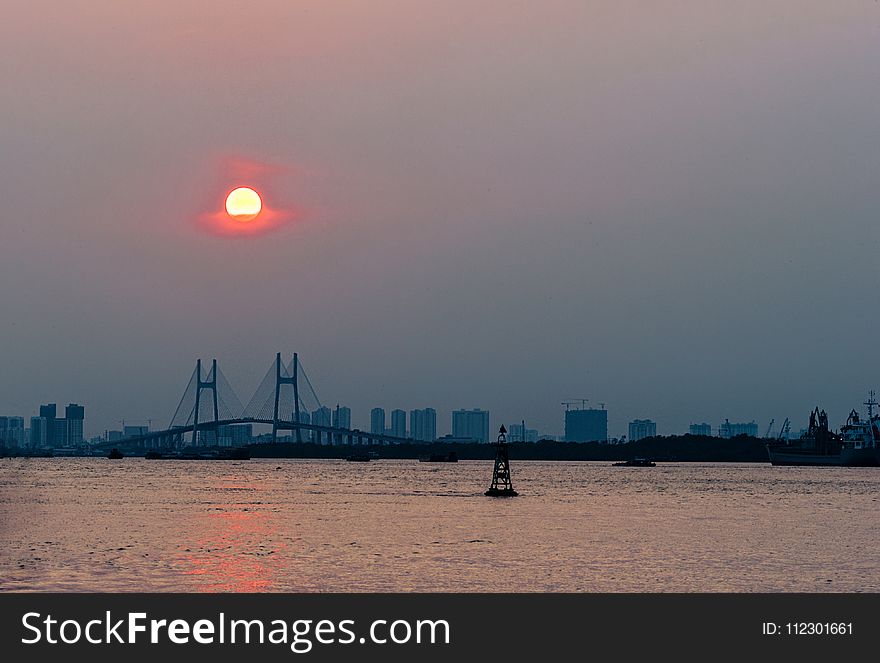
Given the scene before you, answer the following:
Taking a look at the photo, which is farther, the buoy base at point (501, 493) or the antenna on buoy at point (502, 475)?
the buoy base at point (501, 493)

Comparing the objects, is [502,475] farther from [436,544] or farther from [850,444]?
[850,444]

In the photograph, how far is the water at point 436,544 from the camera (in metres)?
38.0

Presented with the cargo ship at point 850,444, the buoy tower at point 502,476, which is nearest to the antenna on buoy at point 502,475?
the buoy tower at point 502,476

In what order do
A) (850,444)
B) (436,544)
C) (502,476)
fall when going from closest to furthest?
1. (436,544)
2. (502,476)
3. (850,444)

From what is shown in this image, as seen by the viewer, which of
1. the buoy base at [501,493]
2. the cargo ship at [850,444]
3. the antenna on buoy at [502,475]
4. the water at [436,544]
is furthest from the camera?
the cargo ship at [850,444]

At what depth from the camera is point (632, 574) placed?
40.1 metres

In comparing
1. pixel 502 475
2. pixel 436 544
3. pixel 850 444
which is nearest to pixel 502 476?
pixel 502 475

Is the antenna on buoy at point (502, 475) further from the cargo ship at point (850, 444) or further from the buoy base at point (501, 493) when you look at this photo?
the cargo ship at point (850, 444)

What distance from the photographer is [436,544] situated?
49469mm

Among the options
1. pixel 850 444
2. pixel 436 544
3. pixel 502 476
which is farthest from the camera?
pixel 850 444

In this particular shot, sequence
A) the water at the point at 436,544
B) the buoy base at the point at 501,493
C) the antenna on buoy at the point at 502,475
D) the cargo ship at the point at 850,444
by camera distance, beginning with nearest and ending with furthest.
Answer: the water at the point at 436,544, the antenna on buoy at the point at 502,475, the buoy base at the point at 501,493, the cargo ship at the point at 850,444
